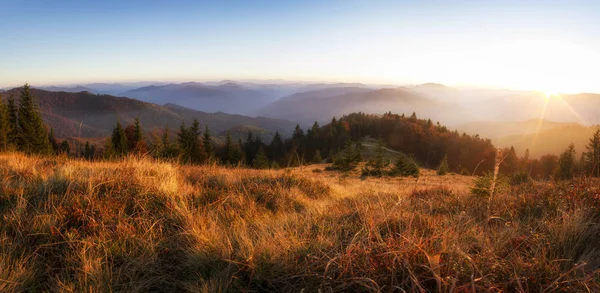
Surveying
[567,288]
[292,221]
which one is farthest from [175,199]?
[567,288]

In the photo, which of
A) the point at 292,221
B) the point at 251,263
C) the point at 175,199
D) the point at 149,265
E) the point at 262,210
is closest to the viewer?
the point at 251,263

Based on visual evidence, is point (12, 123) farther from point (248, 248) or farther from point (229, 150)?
point (248, 248)

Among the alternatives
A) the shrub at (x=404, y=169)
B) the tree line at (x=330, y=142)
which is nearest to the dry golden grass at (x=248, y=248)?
the shrub at (x=404, y=169)

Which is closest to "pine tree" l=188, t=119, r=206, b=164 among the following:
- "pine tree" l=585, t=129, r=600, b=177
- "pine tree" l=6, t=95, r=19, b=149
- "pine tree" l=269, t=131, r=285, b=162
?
"pine tree" l=6, t=95, r=19, b=149

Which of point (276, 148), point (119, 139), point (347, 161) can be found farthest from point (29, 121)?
point (276, 148)

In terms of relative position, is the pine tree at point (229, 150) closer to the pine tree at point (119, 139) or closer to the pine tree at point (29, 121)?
the pine tree at point (119, 139)

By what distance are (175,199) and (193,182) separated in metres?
1.55

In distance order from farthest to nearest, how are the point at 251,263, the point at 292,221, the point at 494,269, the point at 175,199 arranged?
the point at 175,199 < the point at 292,221 < the point at 251,263 < the point at 494,269

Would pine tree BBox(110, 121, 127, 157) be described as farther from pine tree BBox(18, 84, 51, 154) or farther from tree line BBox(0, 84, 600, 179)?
pine tree BBox(18, 84, 51, 154)

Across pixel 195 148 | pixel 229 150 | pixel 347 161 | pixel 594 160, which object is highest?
pixel 594 160

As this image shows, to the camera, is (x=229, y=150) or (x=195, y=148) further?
(x=229, y=150)

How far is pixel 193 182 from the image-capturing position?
5316mm

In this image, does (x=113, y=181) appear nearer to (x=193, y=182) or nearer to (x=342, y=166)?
(x=193, y=182)

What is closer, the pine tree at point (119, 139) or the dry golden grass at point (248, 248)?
the dry golden grass at point (248, 248)
